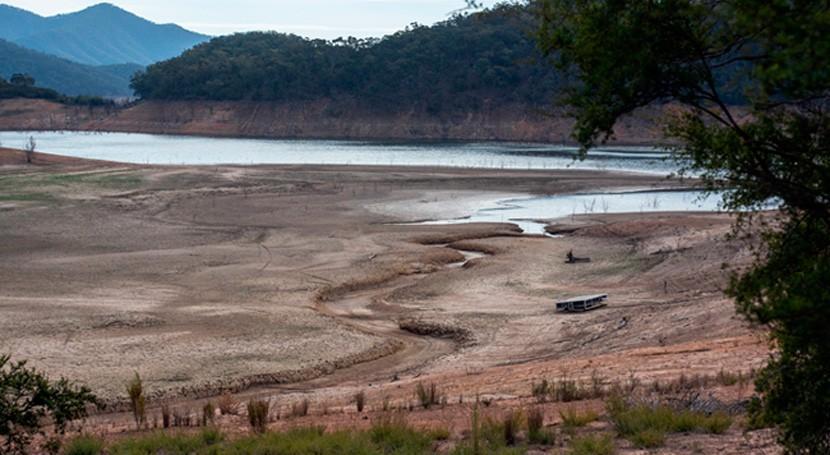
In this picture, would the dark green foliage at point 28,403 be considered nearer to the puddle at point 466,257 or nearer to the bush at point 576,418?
the bush at point 576,418

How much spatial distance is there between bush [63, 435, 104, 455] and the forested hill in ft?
285

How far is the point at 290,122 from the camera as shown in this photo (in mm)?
103438

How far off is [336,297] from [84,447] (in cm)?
1411

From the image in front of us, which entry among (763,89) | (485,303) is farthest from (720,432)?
(485,303)

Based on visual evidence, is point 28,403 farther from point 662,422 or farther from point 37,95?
point 37,95

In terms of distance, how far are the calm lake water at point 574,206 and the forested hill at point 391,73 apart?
49.5 meters

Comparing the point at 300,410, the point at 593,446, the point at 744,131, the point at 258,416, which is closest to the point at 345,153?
the point at 300,410

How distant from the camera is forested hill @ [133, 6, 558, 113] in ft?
324

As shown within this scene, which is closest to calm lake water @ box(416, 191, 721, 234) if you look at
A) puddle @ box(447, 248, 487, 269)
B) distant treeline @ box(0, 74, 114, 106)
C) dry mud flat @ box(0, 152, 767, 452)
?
dry mud flat @ box(0, 152, 767, 452)

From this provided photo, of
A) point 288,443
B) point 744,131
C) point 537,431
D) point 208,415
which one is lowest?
point 208,415

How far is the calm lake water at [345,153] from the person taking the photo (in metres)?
64.2

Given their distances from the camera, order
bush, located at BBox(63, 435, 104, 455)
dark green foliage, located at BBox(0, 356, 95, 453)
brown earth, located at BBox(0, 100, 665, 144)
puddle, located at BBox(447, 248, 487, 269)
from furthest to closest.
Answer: brown earth, located at BBox(0, 100, 665, 144), puddle, located at BBox(447, 248, 487, 269), bush, located at BBox(63, 435, 104, 455), dark green foliage, located at BBox(0, 356, 95, 453)

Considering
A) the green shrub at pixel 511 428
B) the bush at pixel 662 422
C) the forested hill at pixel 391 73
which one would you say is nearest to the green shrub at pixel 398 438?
the green shrub at pixel 511 428

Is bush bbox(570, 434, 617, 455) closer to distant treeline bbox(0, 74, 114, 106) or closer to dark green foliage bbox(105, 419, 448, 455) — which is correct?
dark green foliage bbox(105, 419, 448, 455)
